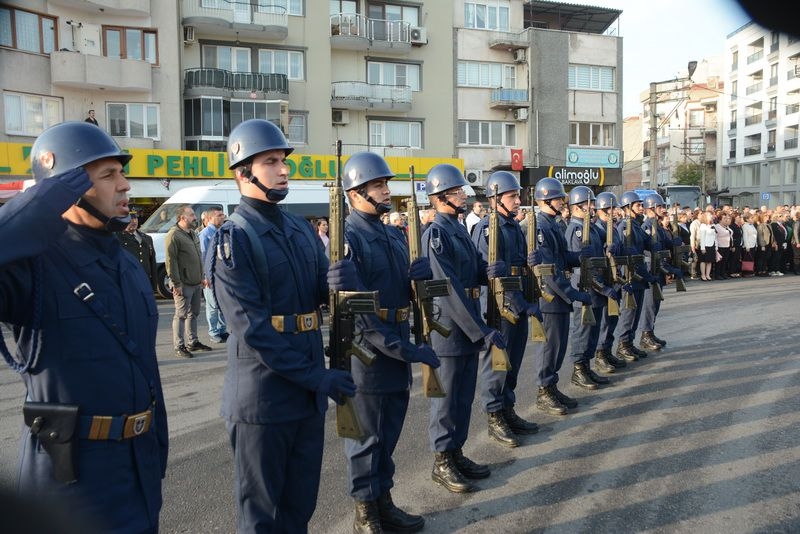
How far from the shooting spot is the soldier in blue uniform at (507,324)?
5879 mm

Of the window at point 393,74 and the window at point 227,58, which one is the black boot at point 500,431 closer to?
the window at point 227,58

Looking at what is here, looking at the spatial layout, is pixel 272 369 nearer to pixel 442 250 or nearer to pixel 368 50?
pixel 442 250

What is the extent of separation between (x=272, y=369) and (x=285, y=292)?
0.39m

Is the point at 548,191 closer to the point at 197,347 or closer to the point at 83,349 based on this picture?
the point at 197,347

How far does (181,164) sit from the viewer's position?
86.3 feet

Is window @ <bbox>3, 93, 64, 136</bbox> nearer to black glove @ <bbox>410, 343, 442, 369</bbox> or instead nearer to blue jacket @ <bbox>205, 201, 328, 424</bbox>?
black glove @ <bbox>410, 343, 442, 369</bbox>

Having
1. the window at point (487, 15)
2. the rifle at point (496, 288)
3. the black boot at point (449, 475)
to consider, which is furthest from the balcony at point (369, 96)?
the black boot at point (449, 475)

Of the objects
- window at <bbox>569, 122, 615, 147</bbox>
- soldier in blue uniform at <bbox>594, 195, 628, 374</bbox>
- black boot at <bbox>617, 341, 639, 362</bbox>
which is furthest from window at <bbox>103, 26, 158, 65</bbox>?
black boot at <bbox>617, 341, 639, 362</bbox>

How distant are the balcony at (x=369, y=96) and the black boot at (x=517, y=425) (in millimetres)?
26796

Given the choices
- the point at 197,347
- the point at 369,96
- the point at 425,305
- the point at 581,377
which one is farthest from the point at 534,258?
the point at 369,96

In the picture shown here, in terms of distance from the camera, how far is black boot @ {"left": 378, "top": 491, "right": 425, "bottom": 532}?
14.1 ft

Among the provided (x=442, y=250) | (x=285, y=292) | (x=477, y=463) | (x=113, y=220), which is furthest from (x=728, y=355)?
(x=113, y=220)

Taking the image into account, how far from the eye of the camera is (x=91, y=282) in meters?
2.58

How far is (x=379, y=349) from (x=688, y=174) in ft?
211
